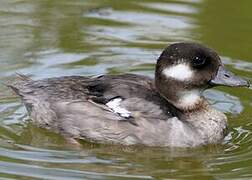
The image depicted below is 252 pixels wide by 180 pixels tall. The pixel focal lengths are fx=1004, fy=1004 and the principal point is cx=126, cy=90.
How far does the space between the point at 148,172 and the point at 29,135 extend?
140 centimetres

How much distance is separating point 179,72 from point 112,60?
7.13 ft

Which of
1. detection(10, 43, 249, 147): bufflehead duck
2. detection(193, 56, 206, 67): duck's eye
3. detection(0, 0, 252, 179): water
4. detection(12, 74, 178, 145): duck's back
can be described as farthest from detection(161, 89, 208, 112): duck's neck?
detection(0, 0, 252, 179): water

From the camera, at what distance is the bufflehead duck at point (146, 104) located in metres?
9.00

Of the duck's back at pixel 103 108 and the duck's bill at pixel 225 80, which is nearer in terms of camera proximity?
the duck's back at pixel 103 108

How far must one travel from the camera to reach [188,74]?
9133mm

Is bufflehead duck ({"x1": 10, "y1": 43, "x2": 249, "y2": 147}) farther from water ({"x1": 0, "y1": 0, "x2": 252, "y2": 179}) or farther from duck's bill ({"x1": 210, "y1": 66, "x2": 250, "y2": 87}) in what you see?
water ({"x1": 0, "y1": 0, "x2": 252, "y2": 179})

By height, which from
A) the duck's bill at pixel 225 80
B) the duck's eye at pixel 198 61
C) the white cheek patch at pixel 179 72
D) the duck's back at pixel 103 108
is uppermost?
the duck's eye at pixel 198 61

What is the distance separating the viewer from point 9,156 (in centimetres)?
865

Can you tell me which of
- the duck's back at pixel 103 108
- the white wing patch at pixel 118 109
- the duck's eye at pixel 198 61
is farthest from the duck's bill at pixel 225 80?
the white wing patch at pixel 118 109

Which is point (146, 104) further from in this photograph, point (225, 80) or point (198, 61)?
point (225, 80)

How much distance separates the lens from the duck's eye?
29.8 ft

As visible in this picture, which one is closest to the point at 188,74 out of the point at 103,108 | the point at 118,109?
the point at 118,109

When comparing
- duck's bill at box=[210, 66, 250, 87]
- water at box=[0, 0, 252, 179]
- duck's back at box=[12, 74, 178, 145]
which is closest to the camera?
water at box=[0, 0, 252, 179]

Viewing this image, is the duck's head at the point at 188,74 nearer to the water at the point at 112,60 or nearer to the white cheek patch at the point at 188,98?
the white cheek patch at the point at 188,98
